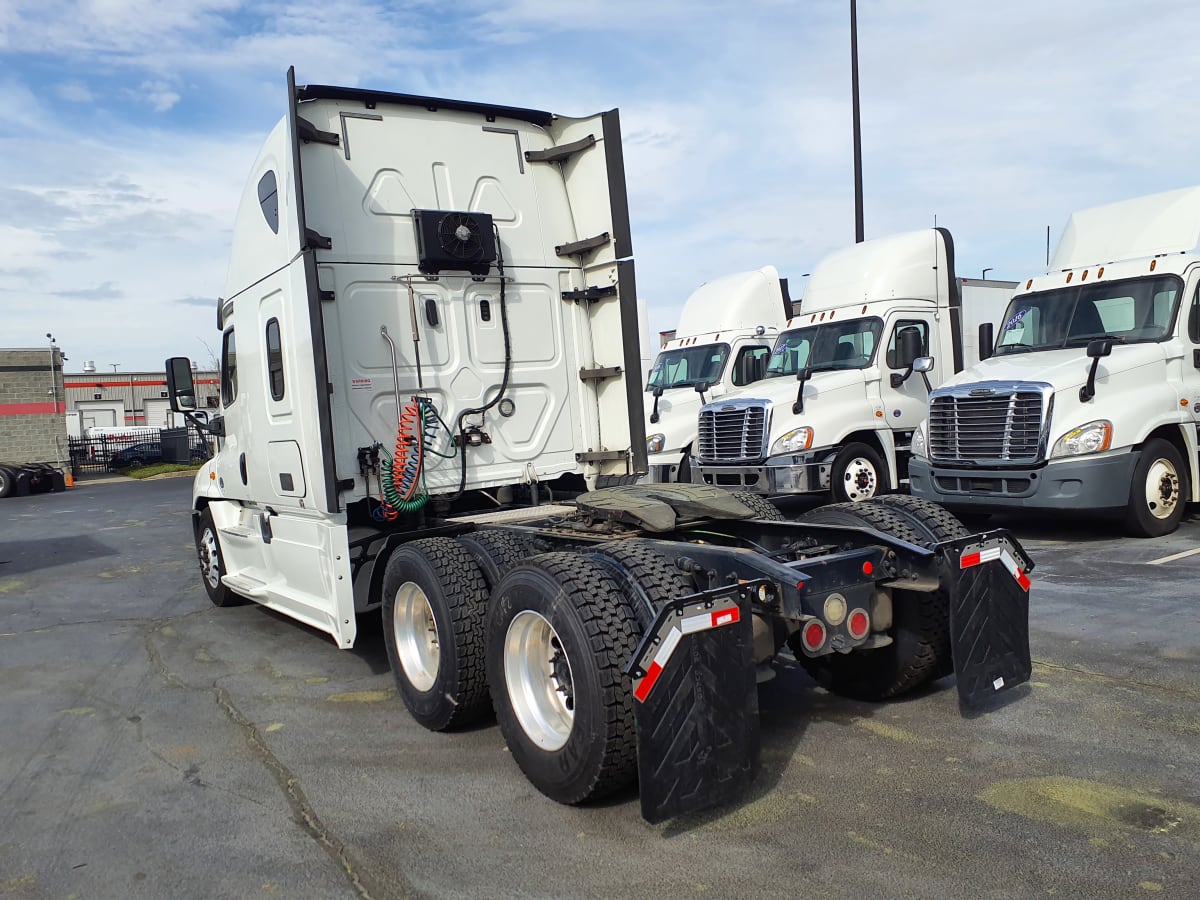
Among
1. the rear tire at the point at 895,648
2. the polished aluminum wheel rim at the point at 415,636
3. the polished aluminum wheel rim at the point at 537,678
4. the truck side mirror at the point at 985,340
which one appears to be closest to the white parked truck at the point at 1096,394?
the truck side mirror at the point at 985,340

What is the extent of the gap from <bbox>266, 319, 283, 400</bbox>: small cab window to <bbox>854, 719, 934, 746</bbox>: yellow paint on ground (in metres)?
4.07

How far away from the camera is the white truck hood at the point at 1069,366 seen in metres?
9.61

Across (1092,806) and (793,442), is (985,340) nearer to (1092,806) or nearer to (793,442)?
(793,442)

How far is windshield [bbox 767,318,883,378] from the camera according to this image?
12617mm

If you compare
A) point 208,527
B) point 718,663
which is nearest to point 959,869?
point 718,663

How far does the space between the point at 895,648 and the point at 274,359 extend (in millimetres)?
4206

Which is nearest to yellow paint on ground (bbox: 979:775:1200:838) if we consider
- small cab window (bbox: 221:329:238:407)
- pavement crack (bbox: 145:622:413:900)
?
pavement crack (bbox: 145:622:413:900)

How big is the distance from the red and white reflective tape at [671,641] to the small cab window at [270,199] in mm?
3935

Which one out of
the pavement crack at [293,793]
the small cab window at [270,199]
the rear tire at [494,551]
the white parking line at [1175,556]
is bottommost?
the white parking line at [1175,556]

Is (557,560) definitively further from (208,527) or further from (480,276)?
(208,527)

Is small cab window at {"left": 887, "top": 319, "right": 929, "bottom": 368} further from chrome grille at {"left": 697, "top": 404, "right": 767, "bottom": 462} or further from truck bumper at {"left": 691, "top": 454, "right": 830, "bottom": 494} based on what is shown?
chrome grille at {"left": 697, "top": 404, "right": 767, "bottom": 462}

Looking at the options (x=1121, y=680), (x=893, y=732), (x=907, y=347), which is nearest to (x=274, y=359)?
(x=893, y=732)

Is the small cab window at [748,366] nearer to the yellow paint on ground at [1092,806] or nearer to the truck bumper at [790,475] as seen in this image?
the truck bumper at [790,475]

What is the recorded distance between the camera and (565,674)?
13.9ft
